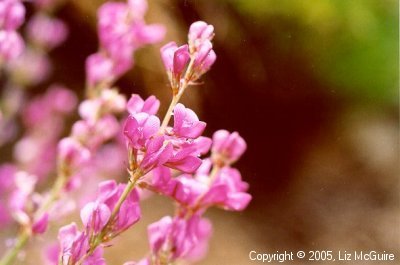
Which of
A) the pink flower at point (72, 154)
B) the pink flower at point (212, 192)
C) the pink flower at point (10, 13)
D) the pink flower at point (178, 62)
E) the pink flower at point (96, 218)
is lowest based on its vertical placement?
the pink flower at point (96, 218)

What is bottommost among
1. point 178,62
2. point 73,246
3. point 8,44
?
point 73,246

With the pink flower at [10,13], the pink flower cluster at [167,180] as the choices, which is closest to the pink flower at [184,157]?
the pink flower cluster at [167,180]

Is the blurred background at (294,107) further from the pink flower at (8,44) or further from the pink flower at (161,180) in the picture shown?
the pink flower at (161,180)

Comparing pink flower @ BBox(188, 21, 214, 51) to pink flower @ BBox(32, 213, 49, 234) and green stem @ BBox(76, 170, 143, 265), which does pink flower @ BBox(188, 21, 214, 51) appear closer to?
green stem @ BBox(76, 170, 143, 265)

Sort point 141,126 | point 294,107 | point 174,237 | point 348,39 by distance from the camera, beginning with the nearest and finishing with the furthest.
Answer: point 141,126 < point 174,237 < point 348,39 < point 294,107

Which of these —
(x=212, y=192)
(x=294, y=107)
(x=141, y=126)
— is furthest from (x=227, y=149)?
(x=294, y=107)

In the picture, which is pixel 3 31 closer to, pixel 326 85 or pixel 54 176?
pixel 54 176

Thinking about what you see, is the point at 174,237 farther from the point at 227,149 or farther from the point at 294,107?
the point at 294,107
